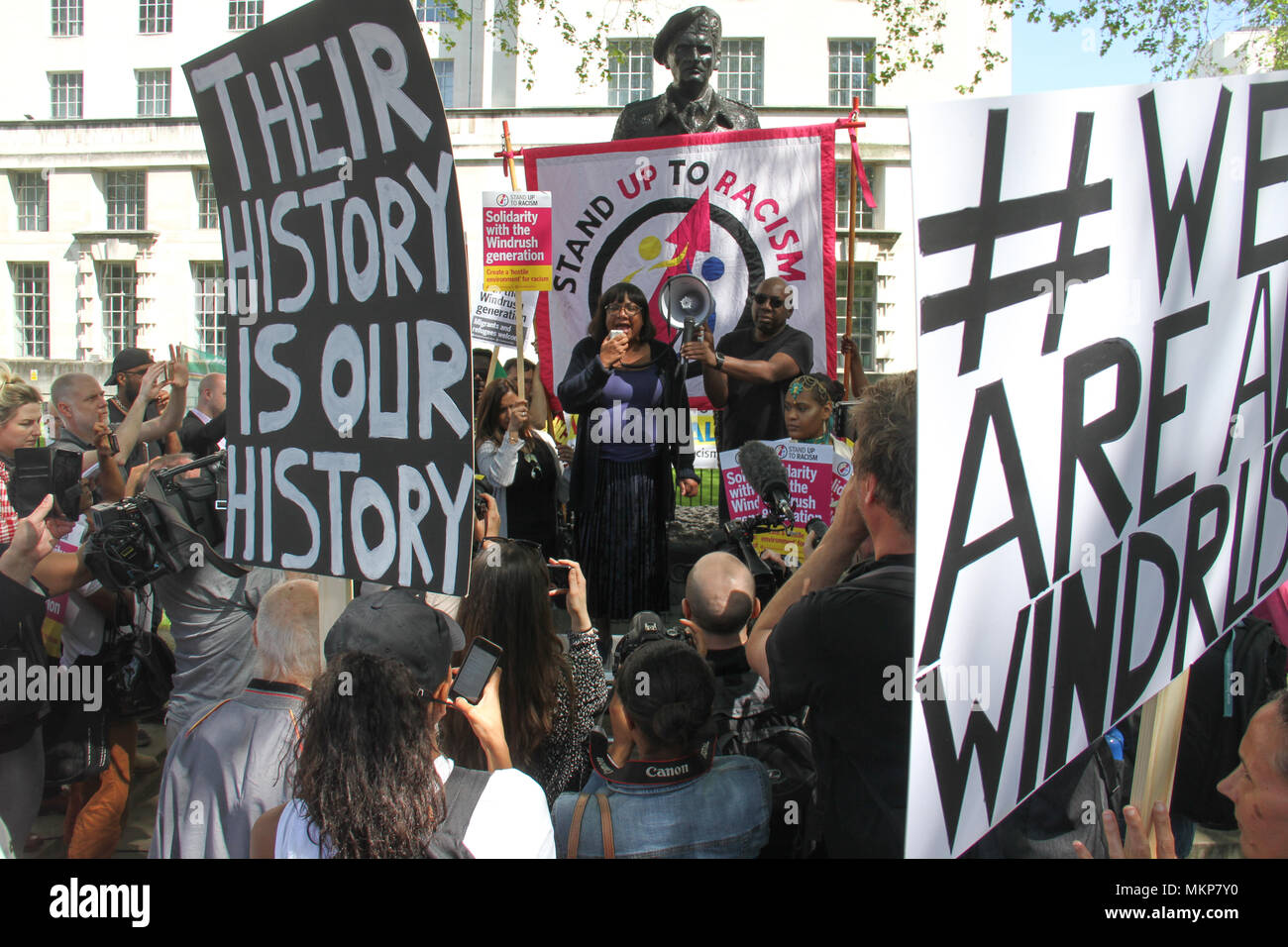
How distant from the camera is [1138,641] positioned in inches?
64.2

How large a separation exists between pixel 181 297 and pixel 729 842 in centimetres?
2619

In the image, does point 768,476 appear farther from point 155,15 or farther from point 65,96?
point 65,96

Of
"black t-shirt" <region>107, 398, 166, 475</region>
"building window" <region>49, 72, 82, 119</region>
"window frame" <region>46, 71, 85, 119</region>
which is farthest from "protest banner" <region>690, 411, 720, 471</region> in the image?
"building window" <region>49, 72, 82, 119</region>

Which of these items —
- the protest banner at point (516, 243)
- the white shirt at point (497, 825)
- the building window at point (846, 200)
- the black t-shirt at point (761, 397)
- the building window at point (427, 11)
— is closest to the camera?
the white shirt at point (497, 825)

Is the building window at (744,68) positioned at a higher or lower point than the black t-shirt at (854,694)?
higher

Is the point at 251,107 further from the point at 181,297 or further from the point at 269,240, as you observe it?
the point at 181,297

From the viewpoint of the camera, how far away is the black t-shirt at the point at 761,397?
14.9ft

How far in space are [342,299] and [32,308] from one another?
29283 millimetres

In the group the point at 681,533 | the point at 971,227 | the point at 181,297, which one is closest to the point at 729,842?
the point at 971,227

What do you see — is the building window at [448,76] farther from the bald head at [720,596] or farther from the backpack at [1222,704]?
the backpack at [1222,704]

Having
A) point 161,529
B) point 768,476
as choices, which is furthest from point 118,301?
point 768,476

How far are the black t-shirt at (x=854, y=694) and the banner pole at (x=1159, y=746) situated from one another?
433 mm

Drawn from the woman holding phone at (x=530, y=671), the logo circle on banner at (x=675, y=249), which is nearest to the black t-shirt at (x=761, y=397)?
the logo circle on banner at (x=675, y=249)

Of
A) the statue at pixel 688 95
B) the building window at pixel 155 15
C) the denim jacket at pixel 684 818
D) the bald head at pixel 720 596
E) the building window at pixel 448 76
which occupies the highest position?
the building window at pixel 155 15
